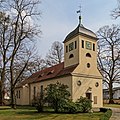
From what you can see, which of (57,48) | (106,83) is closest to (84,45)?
(106,83)

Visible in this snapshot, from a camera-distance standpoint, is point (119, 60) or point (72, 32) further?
point (119, 60)

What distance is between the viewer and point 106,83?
53281 millimetres

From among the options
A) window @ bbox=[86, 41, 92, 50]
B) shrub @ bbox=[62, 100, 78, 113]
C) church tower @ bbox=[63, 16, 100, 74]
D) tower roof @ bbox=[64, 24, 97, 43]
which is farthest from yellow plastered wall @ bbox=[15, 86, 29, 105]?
shrub @ bbox=[62, 100, 78, 113]

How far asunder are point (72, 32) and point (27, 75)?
21.3 m

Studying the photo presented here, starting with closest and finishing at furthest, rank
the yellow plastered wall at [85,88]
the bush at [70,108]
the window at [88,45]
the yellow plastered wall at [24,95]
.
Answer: the bush at [70,108], the yellow plastered wall at [85,88], the window at [88,45], the yellow plastered wall at [24,95]

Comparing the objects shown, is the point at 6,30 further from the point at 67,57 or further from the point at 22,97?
the point at 22,97

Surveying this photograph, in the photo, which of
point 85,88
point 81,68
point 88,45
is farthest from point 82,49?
point 85,88

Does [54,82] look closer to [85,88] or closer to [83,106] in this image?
[85,88]

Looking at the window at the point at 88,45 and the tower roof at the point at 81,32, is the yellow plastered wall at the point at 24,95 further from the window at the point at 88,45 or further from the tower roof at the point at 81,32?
the window at the point at 88,45

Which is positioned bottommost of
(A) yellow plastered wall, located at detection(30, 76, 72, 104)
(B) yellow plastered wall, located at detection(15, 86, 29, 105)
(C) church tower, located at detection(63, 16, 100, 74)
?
(B) yellow plastered wall, located at detection(15, 86, 29, 105)

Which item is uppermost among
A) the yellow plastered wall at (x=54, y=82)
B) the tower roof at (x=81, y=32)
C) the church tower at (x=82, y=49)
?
the tower roof at (x=81, y=32)

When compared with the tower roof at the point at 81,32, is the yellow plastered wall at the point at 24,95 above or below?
below

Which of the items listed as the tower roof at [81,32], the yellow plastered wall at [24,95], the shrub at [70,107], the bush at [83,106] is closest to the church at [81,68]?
the tower roof at [81,32]

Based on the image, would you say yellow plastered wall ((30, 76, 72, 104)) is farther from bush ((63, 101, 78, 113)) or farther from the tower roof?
bush ((63, 101, 78, 113))
